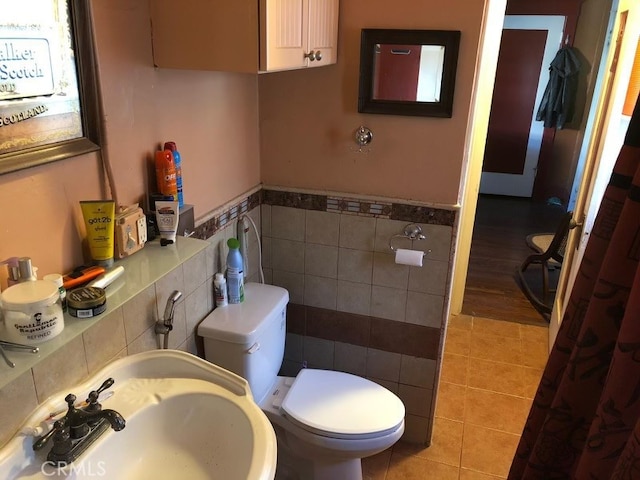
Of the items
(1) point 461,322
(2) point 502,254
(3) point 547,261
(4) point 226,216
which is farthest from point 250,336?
(2) point 502,254

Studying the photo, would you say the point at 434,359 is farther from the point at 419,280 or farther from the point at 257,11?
the point at 257,11

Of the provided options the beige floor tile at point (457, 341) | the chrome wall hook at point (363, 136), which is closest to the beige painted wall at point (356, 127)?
the chrome wall hook at point (363, 136)

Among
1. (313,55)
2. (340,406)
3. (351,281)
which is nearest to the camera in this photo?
(313,55)

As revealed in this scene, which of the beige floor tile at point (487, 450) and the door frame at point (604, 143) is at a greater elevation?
the door frame at point (604, 143)

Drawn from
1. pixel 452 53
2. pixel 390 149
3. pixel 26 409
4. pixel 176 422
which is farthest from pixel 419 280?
pixel 26 409

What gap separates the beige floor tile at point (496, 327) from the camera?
11.1ft

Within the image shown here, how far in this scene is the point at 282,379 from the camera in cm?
212

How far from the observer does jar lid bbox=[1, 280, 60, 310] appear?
1072 millimetres

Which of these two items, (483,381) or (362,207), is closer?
(362,207)

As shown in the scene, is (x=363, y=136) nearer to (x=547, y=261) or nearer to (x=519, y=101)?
(x=547, y=261)

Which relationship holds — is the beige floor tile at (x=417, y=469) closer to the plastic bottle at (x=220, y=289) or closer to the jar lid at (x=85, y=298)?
the plastic bottle at (x=220, y=289)

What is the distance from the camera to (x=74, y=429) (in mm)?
1154

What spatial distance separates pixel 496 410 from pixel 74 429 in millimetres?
2140

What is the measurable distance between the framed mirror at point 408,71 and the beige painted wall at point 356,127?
3 centimetres
